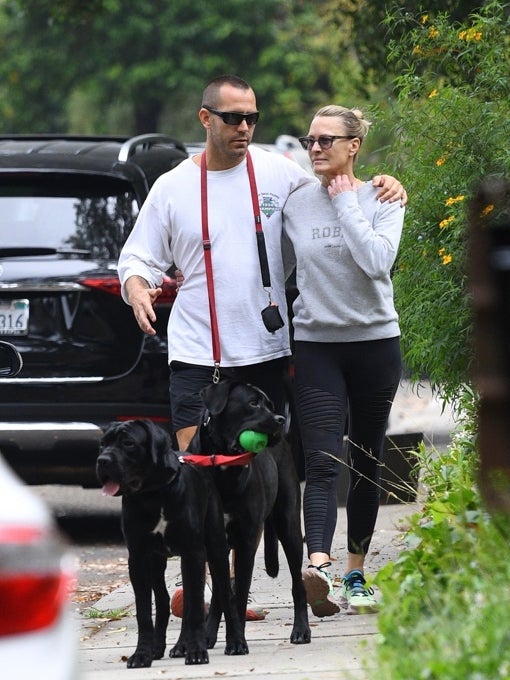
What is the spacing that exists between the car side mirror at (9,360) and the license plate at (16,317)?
1892mm

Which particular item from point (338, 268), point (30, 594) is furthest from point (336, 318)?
point (30, 594)

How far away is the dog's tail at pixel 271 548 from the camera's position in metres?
6.49

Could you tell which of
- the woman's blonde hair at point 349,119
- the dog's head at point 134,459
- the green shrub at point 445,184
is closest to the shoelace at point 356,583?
the green shrub at point 445,184

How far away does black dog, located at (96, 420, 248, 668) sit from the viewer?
5.48 meters

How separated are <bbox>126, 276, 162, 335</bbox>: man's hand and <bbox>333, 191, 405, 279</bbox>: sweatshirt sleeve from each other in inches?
30.9

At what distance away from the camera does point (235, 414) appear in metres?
5.90

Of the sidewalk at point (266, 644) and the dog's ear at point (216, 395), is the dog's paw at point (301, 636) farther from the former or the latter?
the dog's ear at point (216, 395)

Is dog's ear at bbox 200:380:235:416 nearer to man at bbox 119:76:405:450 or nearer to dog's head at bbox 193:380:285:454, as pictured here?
dog's head at bbox 193:380:285:454

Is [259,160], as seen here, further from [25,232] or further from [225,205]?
[25,232]

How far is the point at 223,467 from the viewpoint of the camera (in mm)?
5887

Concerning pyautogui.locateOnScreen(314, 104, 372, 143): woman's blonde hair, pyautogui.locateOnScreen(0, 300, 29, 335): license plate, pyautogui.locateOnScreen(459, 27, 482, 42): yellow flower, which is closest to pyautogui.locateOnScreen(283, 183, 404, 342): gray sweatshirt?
pyautogui.locateOnScreen(314, 104, 372, 143): woman's blonde hair

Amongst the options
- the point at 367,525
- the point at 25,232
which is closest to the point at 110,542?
the point at 25,232

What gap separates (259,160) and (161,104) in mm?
39514

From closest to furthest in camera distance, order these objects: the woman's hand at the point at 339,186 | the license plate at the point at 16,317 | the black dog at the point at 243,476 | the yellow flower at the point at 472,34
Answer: the black dog at the point at 243,476 < the woman's hand at the point at 339,186 < the yellow flower at the point at 472,34 < the license plate at the point at 16,317
